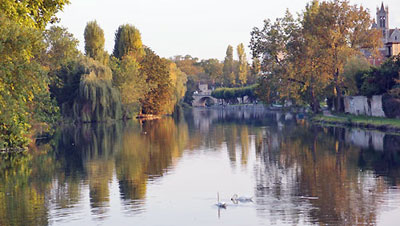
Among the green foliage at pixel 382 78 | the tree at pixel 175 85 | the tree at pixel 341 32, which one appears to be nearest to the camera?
the green foliage at pixel 382 78

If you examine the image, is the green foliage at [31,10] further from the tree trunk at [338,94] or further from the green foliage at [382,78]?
the tree trunk at [338,94]

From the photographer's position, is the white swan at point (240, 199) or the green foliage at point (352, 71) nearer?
the white swan at point (240, 199)

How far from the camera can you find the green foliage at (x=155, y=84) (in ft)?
346

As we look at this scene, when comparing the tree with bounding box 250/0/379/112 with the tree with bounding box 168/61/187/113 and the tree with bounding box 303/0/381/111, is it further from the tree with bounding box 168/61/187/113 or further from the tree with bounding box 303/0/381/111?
the tree with bounding box 168/61/187/113

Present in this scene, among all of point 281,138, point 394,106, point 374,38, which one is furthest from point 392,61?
point 281,138

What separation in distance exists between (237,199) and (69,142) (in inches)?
1263

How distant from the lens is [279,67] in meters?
85.3

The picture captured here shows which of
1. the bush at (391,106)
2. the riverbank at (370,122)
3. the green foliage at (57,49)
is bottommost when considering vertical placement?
the riverbank at (370,122)

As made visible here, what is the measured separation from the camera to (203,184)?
89.9 feet

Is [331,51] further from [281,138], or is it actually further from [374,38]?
[281,138]

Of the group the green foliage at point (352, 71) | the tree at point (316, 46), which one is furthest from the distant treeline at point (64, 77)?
the green foliage at point (352, 71)

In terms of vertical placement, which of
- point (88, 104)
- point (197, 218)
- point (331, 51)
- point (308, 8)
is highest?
point (308, 8)

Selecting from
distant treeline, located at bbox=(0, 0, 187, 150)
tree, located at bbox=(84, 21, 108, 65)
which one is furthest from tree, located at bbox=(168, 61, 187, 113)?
tree, located at bbox=(84, 21, 108, 65)

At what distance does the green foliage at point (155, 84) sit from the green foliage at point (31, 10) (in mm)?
74063
